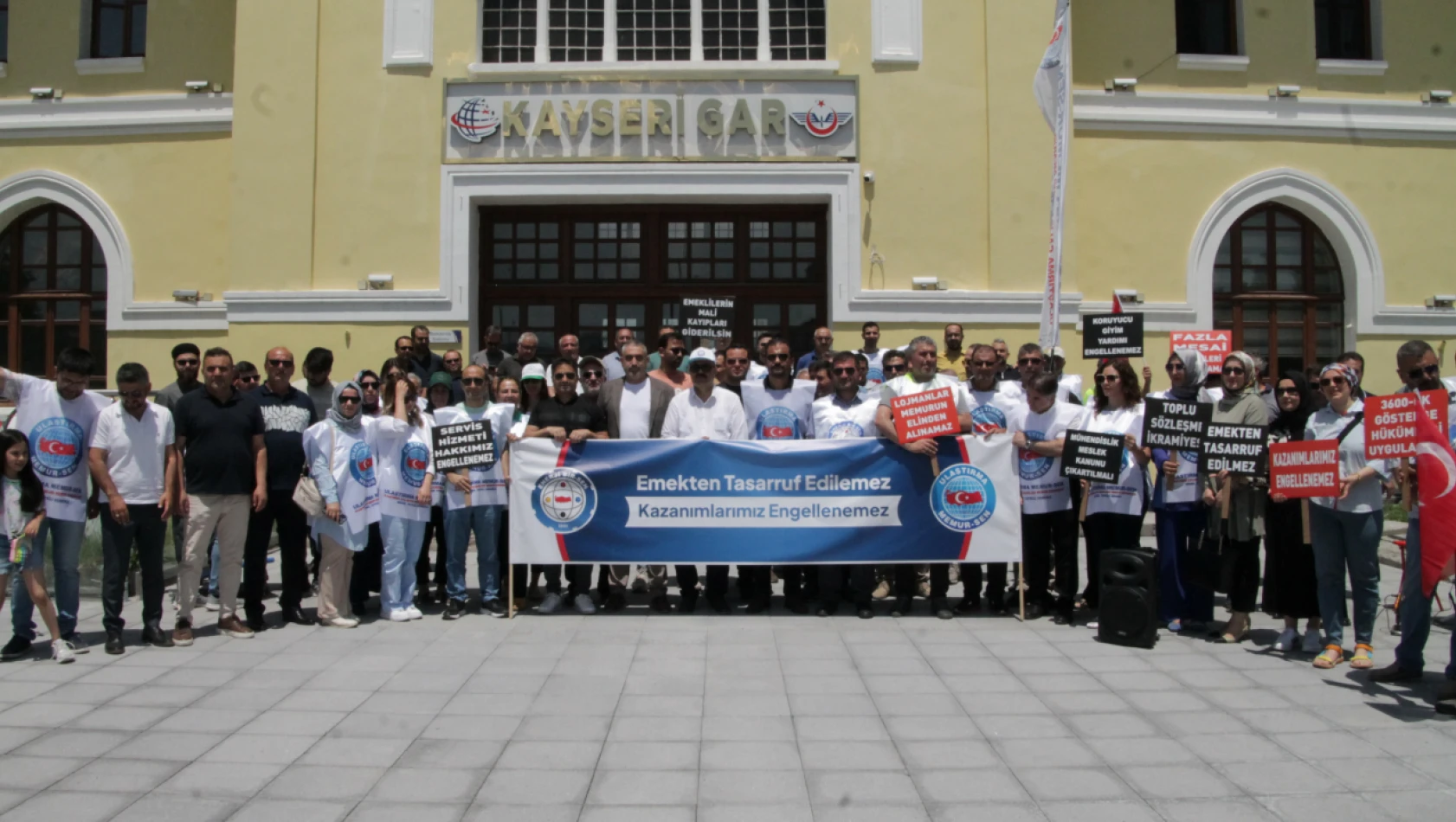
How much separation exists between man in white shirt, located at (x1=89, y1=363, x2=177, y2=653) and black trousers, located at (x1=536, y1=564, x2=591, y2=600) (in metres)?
2.88

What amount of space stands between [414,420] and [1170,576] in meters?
6.19

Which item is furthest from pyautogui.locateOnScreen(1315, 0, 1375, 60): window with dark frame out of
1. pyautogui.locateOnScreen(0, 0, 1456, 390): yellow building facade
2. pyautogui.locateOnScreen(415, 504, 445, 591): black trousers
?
pyautogui.locateOnScreen(415, 504, 445, 591): black trousers

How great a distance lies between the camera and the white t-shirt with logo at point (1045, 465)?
27.7ft

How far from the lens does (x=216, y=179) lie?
15469mm

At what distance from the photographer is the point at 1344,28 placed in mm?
16031

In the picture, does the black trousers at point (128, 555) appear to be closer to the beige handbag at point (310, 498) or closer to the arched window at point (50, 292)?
the beige handbag at point (310, 498)

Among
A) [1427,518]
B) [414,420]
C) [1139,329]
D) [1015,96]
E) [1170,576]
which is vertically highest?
[1015,96]

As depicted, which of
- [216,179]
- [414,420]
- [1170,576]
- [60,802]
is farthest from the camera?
[216,179]

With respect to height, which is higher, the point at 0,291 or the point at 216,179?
the point at 216,179

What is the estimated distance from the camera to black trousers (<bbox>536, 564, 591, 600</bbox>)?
888cm

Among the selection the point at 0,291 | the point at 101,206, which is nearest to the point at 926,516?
the point at 101,206

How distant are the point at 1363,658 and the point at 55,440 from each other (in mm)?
9054

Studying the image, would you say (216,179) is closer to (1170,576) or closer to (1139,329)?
(1139,329)

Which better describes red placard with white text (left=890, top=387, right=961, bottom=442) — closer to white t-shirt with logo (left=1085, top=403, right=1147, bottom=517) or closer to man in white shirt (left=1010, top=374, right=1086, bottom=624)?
man in white shirt (left=1010, top=374, right=1086, bottom=624)
